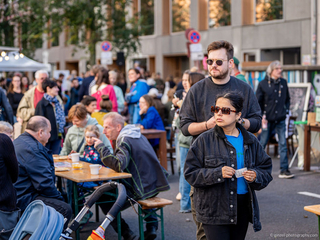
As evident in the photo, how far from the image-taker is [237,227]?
4.06m

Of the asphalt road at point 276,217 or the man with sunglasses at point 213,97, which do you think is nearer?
the man with sunglasses at point 213,97

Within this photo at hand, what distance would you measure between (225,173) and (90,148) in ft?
11.8

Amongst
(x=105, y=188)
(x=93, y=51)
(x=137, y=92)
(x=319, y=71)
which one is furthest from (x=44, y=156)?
(x=93, y=51)

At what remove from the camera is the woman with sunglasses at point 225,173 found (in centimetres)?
393

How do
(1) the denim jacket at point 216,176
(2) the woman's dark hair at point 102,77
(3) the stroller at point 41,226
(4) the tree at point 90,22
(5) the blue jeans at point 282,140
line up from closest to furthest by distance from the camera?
(3) the stroller at point 41,226, (1) the denim jacket at point 216,176, (5) the blue jeans at point 282,140, (2) the woman's dark hair at point 102,77, (4) the tree at point 90,22

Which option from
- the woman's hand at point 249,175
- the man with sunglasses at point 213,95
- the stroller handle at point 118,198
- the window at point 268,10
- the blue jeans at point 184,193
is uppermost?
the window at point 268,10

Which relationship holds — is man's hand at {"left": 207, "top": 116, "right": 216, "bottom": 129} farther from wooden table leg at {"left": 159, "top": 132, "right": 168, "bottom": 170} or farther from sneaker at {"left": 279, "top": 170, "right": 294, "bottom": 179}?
sneaker at {"left": 279, "top": 170, "right": 294, "bottom": 179}

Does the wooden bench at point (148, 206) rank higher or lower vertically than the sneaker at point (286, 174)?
higher

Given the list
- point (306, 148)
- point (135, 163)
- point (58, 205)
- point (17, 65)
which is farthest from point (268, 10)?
point (58, 205)

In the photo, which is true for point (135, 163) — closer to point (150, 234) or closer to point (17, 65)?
point (150, 234)

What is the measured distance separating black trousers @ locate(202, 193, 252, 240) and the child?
3.10 meters

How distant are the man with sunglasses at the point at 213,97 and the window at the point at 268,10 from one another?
57.3 feet

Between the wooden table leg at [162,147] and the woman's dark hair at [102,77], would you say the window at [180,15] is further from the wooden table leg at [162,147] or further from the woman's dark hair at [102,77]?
the wooden table leg at [162,147]

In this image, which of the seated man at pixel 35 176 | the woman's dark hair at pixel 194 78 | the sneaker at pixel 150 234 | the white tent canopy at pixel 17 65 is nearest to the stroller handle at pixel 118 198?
the seated man at pixel 35 176
